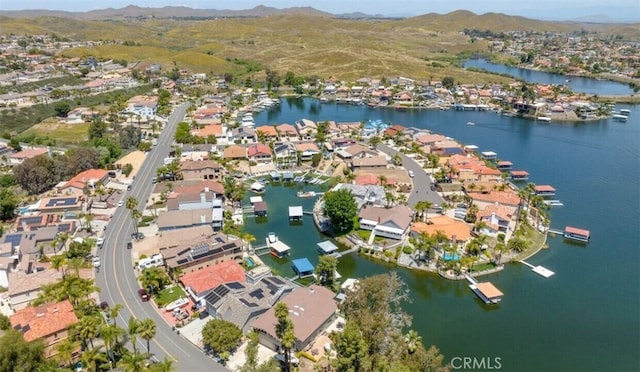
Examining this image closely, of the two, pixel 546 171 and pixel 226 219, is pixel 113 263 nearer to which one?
pixel 226 219

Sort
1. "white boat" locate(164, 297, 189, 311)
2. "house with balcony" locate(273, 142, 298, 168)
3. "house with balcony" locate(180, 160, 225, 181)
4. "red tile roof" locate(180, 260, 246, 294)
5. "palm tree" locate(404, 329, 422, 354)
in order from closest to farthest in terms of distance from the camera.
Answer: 1. "palm tree" locate(404, 329, 422, 354)
2. "white boat" locate(164, 297, 189, 311)
3. "red tile roof" locate(180, 260, 246, 294)
4. "house with balcony" locate(180, 160, 225, 181)
5. "house with balcony" locate(273, 142, 298, 168)

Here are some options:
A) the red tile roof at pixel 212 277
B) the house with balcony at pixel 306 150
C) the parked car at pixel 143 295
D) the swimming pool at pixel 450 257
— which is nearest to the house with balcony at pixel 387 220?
the swimming pool at pixel 450 257

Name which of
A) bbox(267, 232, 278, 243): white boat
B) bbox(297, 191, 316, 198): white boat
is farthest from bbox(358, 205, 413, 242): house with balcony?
bbox(297, 191, 316, 198): white boat

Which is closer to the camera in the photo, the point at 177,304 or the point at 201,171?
the point at 177,304

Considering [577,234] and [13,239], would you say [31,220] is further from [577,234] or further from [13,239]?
[577,234]

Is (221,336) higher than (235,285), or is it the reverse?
(221,336)

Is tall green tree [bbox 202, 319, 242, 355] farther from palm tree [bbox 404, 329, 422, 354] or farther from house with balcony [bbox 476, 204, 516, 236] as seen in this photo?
house with balcony [bbox 476, 204, 516, 236]

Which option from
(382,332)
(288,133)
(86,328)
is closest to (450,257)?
(382,332)
